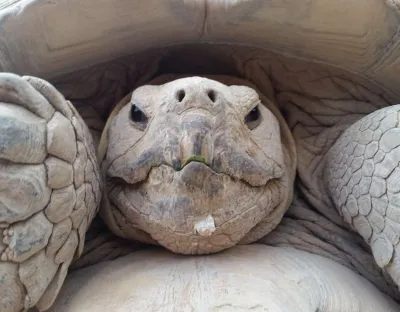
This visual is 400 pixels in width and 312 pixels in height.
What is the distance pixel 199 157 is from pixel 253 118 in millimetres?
389

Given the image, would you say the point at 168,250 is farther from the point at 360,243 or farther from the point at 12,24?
the point at 12,24

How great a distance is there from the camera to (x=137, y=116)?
1.35 meters

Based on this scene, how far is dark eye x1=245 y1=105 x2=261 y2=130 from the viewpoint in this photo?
135cm

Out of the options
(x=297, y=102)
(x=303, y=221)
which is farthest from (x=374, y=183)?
(x=297, y=102)

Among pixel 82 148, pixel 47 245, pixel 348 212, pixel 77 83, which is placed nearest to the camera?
pixel 47 245

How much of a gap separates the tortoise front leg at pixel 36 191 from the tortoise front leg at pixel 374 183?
73 cm

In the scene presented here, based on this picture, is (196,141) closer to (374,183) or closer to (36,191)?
(36,191)

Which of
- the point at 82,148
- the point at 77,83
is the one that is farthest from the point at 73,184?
the point at 77,83

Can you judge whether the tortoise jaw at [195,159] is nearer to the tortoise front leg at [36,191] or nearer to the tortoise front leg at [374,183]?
the tortoise front leg at [36,191]

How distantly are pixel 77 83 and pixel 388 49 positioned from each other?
1.02 metres

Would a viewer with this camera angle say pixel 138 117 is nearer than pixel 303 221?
Yes

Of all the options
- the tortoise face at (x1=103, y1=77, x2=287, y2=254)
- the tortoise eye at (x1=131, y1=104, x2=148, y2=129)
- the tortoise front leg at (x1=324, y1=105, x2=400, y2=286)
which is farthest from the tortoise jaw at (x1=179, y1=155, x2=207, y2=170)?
the tortoise front leg at (x1=324, y1=105, x2=400, y2=286)

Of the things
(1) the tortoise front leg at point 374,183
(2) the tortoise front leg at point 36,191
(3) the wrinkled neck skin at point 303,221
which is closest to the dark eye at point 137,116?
(3) the wrinkled neck skin at point 303,221

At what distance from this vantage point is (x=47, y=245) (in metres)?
1.01
